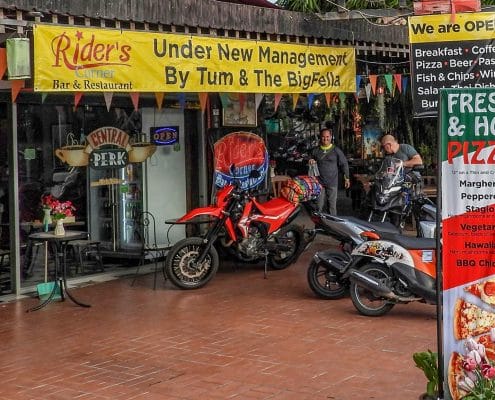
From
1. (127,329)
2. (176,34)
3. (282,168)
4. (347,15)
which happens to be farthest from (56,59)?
(282,168)

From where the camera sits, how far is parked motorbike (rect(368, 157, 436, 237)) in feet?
34.3

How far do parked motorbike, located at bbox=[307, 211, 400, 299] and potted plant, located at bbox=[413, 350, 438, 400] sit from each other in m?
3.59

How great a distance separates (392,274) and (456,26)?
3.08 metres

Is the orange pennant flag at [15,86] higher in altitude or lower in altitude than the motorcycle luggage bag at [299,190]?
higher

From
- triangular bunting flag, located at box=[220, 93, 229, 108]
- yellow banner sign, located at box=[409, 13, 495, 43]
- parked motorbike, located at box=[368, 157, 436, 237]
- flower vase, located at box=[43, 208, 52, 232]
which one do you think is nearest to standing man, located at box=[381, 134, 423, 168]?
parked motorbike, located at box=[368, 157, 436, 237]

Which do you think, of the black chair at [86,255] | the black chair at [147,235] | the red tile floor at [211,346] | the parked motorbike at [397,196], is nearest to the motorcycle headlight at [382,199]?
the parked motorbike at [397,196]

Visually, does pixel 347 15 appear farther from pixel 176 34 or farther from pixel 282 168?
pixel 282 168

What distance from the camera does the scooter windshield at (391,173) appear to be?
10422 mm

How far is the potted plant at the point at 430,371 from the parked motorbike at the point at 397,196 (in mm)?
5196

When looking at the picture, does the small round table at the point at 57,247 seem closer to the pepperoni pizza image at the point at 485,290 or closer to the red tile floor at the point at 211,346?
the red tile floor at the point at 211,346

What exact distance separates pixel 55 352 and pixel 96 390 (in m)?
1.31

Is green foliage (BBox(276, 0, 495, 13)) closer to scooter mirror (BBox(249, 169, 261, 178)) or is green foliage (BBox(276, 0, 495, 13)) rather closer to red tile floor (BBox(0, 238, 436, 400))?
scooter mirror (BBox(249, 169, 261, 178))

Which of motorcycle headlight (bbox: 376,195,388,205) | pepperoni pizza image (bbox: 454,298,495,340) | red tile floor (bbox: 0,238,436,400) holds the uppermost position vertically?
motorcycle headlight (bbox: 376,195,388,205)

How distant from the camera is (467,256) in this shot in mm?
4742
